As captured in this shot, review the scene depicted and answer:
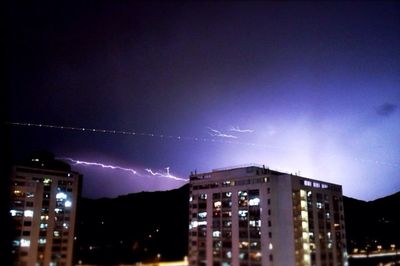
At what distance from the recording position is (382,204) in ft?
527

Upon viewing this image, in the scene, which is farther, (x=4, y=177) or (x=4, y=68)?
(x=4, y=177)

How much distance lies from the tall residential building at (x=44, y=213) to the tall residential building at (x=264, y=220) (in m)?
21.6

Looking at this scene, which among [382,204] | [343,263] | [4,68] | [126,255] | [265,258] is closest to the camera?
[4,68]

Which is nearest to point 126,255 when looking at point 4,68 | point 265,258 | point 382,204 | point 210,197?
point 210,197

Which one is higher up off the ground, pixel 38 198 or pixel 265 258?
pixel 38 198

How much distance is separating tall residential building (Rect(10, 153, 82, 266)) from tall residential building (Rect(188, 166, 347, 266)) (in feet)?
70.9

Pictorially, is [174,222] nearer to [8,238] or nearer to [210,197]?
[210,197]

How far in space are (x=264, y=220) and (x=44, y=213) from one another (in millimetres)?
36255

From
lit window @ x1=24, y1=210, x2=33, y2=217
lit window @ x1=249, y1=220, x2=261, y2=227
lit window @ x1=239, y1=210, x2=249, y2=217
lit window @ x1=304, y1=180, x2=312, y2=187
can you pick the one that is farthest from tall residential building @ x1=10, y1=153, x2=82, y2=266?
lit window @ x1=304, y1=180, x2=312, y2=187

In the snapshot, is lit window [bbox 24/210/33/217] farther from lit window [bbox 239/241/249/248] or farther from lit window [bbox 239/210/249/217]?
lit window [bbox 239/241/249/248]

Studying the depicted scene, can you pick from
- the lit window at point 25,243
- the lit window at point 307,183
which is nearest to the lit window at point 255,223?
the lit window at point 307,183

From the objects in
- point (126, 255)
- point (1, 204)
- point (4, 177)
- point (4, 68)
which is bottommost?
point (126, 255)

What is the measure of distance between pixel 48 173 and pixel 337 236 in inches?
1951

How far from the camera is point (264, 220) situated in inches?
2311
